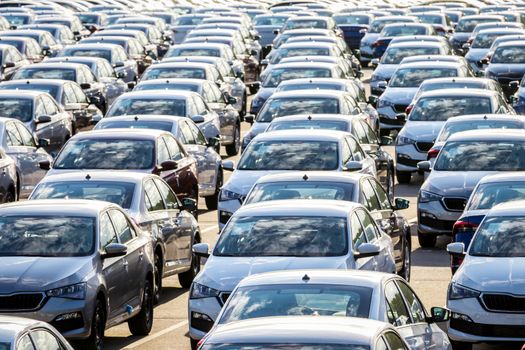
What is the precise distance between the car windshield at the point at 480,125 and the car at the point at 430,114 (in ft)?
6.49

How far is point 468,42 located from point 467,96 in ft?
75.4

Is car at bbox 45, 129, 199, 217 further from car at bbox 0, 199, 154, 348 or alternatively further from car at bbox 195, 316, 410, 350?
car at bbox 195, 316, 410, 350

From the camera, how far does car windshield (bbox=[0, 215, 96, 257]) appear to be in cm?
1773

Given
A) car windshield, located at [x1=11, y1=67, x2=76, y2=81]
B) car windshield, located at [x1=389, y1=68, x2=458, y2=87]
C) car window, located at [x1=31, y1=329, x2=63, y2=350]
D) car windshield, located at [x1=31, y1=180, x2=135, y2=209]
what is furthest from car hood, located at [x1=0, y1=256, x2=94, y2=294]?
car windshield, located at [x1=389, y1=68, x2=458, y2=87]

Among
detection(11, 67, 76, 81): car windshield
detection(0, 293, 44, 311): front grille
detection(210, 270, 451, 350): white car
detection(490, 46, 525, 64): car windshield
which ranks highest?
detection(210, 270, 451, 350): white car

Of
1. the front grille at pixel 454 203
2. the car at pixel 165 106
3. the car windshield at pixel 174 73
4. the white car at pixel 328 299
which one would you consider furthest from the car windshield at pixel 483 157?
the car windshield at pixel 174 73

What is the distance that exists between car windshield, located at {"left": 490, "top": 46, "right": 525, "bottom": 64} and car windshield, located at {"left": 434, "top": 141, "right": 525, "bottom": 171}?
2011cm

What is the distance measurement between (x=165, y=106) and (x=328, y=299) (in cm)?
1911

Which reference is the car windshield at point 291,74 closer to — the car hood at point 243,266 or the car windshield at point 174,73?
the car windshield at point 174,73

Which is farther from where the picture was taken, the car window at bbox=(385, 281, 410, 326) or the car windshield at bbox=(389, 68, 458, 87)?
the car windshield at bbox=(389, 68, 458, 87)

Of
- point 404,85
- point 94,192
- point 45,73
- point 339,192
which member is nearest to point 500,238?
point 339,192

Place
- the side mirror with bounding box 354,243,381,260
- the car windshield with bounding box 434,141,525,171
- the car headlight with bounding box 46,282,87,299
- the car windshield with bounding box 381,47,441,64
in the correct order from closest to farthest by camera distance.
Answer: the car headlight with bounding box 46,282,87,299
the side mirror with bounding box 354,243,381,260
the car windshield with bounding box 434,141,525,171
the car windshield with bounding box 381,47,441,64

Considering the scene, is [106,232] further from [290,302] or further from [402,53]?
[402,53]

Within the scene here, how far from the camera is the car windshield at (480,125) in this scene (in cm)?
2938
